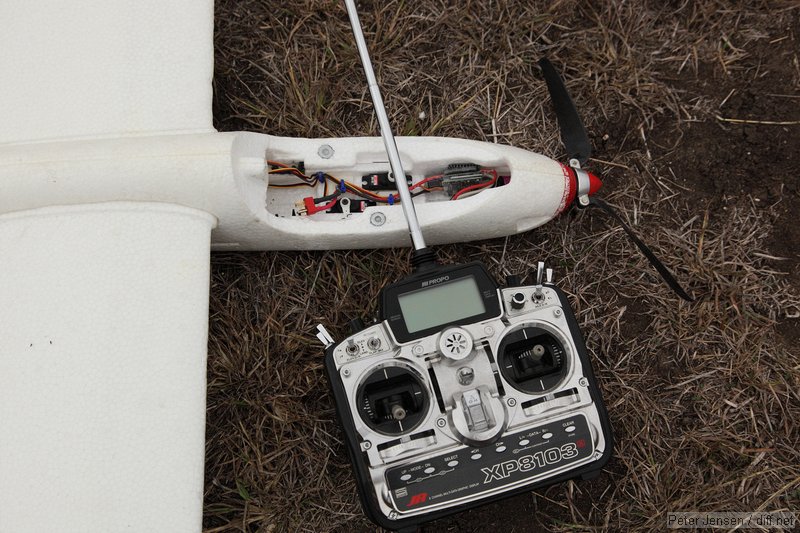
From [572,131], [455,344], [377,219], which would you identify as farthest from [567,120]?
[455,344]

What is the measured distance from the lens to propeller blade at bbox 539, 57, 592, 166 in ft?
8.36

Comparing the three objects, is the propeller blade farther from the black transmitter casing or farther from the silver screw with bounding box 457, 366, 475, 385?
the silver screw with bounding box 457, 366, 475, 385

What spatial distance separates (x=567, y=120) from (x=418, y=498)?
1.56 meters

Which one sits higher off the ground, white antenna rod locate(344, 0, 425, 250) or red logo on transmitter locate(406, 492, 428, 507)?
white antenna rod locate(344, 0, 425, 250)

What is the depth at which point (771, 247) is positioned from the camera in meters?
2.75

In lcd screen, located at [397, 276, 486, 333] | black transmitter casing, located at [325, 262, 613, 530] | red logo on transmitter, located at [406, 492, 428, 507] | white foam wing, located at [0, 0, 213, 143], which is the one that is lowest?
red logo on transmitter, located at [406, 492, 428, 507]

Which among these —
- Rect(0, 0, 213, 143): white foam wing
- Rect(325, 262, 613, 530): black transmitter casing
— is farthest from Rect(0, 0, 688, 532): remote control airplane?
Rect(325, 262, 613, 530): black transmitter casing

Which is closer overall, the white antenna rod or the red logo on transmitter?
the red logo on transmitter

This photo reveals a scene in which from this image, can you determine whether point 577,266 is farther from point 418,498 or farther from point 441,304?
point 418,498

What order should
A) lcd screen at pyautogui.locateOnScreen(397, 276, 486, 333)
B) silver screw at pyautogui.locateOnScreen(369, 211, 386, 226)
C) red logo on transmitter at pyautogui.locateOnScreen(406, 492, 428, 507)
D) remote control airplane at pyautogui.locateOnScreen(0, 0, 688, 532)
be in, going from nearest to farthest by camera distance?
remote control airplane at pyautogui.locateOnScreen(0, 0, 688, 532), red logo on transmitter at pyautogui.locateOnScreen(406, 492, 428, 507), lcd screen at pyautogui.locateOnScreen(397, 276, 486, 333), silver screw at pyautogui.locateOnScreen(369, 211, 386, 226)

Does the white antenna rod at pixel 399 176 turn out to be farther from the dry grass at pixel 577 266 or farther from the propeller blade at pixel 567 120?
the propeller blade at pixel 567 120

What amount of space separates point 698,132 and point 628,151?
339 millimetres

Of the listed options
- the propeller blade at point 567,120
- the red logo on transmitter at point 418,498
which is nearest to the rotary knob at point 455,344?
the red logo on transmitter at point 418,498

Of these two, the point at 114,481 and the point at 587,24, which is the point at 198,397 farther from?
the point at 587,24
